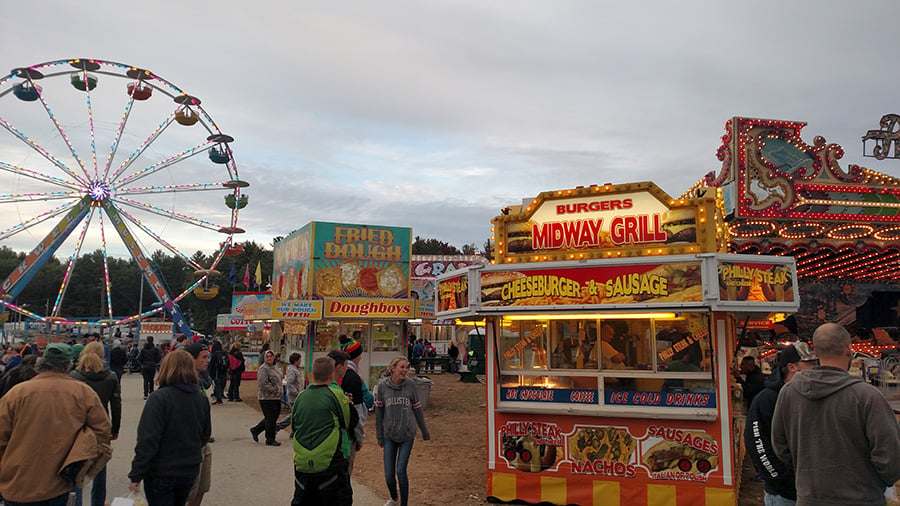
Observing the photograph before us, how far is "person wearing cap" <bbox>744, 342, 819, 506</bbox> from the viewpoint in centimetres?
384

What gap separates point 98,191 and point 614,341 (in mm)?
25499

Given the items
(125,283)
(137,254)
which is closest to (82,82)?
(137,254)

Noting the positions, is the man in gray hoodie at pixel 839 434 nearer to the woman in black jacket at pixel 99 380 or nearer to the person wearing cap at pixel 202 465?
the person wearing cap at pixel 202 465

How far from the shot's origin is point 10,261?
73625 millimetres

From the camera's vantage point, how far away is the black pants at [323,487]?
4.78m

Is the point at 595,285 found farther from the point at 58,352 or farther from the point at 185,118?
the point at 185,118

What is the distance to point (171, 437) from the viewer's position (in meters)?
4.53

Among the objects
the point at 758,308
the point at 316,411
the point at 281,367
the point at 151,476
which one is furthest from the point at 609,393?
the point at 281,367

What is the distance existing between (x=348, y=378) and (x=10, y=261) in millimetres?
83605

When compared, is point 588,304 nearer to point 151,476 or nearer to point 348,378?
point 348,378

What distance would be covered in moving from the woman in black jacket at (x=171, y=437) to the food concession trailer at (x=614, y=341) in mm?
3606

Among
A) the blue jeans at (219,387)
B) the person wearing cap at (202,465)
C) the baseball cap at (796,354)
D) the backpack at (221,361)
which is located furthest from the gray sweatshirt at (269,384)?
the baseball cap at (796,354)

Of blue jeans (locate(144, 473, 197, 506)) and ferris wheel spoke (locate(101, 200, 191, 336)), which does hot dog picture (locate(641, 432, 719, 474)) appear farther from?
ferris wheel spoke (locate(101, 200, 191, 336))

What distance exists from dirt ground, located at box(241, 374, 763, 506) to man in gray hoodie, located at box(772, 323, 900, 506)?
15.8 feet
